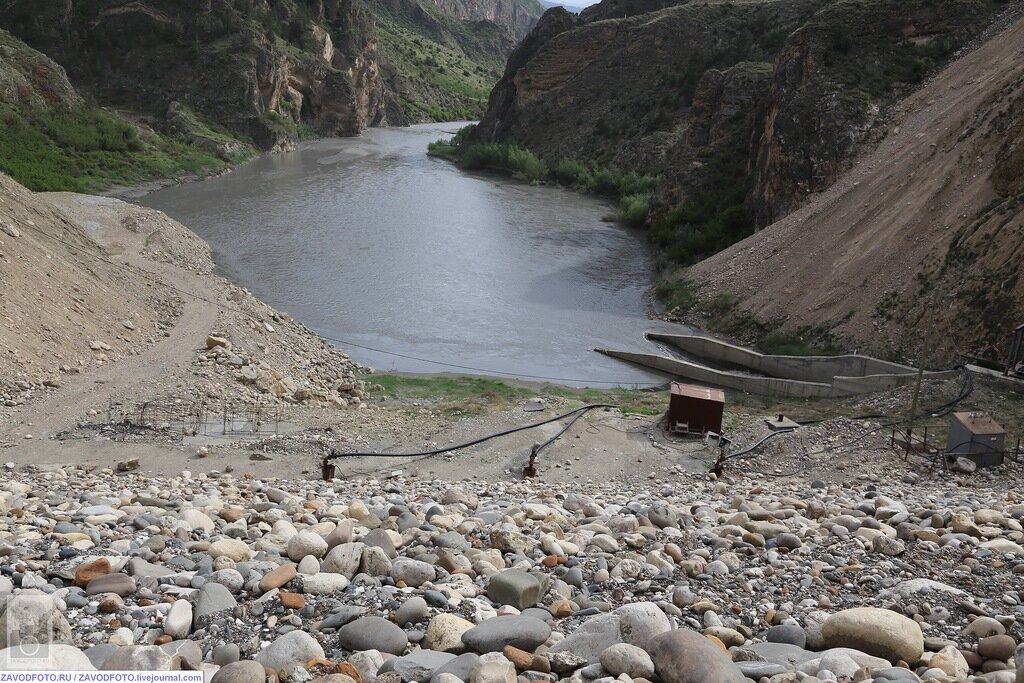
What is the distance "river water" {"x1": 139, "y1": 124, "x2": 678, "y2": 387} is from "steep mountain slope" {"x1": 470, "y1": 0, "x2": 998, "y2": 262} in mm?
4265

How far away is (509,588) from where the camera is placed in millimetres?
6098

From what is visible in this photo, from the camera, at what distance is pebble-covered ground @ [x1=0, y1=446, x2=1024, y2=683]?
4895 millimetres

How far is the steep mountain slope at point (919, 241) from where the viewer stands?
20375 mm

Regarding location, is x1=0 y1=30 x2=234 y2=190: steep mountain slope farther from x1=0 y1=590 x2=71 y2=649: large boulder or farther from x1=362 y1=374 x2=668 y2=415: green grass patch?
x1=0 y1=590 x2=71 y2=649: large boulder

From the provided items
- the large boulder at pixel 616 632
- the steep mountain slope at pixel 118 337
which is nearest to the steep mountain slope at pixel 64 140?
the steep mountain slope at pixel 118 337

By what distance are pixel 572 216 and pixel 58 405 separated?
37935 mm

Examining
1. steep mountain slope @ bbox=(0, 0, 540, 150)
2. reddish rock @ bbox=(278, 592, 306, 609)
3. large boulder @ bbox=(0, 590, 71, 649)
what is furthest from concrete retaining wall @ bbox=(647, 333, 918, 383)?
steep mountain slope @ bbox=(0, 0, 540, 150)

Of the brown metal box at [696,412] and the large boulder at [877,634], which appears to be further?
the brown metal box at [696,412]

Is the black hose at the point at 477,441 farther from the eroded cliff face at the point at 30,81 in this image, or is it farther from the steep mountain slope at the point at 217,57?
the steep mountain slope at the point at 217,57

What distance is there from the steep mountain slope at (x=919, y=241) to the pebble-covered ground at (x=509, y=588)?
38.4ft

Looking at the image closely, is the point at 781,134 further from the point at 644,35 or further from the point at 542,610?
the point at 644,35

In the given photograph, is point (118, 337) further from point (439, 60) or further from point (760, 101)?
point (439, 60)

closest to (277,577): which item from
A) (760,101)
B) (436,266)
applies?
(436,266)

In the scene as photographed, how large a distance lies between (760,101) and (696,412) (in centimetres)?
2686
